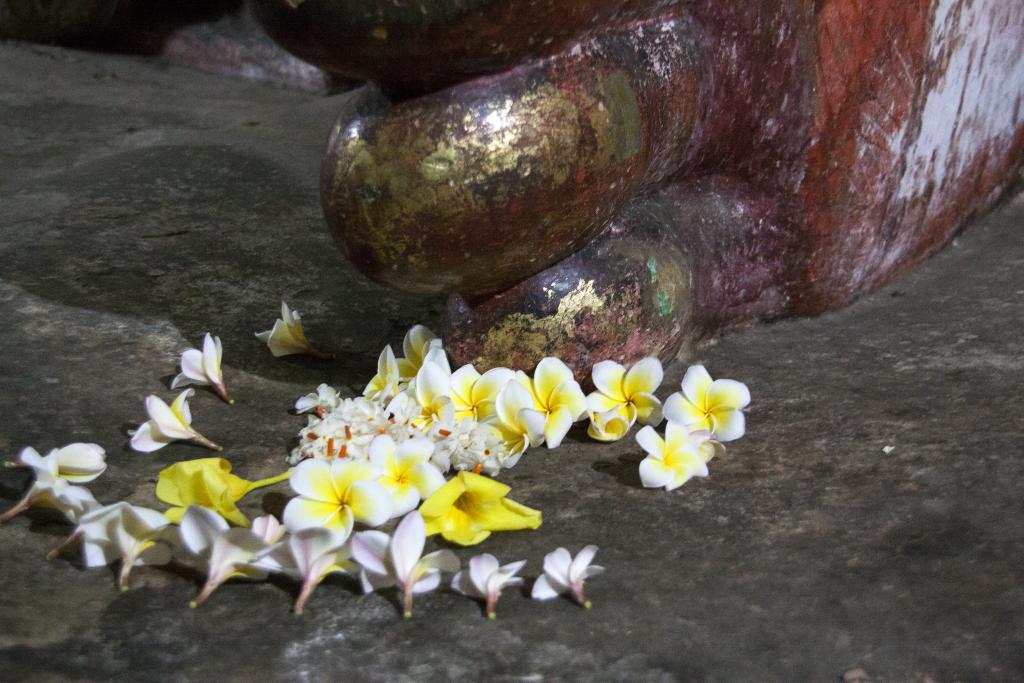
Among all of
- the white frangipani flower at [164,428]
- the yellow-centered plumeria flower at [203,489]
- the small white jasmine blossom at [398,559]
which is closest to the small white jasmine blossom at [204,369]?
the white frangipani flower at [164,428]

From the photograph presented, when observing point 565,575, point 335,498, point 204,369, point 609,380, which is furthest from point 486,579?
point 204,369

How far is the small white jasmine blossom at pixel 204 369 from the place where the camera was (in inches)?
56.6

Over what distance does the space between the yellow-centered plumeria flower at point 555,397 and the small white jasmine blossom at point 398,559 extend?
278 millimetres

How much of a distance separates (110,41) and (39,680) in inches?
103

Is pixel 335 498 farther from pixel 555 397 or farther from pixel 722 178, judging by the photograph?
pixel 722 178

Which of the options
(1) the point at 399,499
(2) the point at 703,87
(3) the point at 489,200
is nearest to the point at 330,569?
(1) the point at 399,499

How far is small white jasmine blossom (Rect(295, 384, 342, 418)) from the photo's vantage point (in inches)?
53.6

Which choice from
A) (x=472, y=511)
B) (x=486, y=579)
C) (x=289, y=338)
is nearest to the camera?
(x=486, y=579)

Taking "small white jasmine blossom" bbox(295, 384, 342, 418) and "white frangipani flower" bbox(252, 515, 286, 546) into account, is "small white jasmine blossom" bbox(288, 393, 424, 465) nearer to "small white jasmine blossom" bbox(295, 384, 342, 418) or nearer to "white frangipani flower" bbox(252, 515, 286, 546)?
"small white jasmine blossom" bbox(295, 384, 342, 418)

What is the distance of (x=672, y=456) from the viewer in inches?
49.1

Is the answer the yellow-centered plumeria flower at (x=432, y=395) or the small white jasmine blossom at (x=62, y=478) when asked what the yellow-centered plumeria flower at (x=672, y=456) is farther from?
the small white jasmine blossom at (x=62, y=478)

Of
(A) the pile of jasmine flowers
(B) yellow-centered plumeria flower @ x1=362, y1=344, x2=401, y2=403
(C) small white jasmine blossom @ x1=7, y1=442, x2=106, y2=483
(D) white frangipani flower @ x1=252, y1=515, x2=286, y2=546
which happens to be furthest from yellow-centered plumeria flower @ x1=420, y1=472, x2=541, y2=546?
(C) small white jasmine blossom @ x1=7, y1=442, x2=106, y2=483

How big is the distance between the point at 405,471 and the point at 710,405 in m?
0.34

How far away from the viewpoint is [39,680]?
0.94 metres
